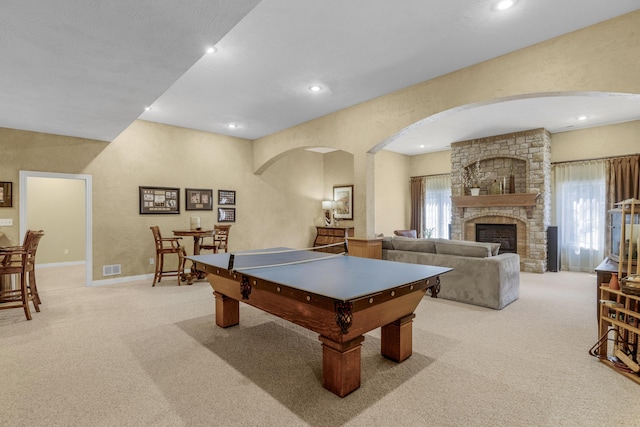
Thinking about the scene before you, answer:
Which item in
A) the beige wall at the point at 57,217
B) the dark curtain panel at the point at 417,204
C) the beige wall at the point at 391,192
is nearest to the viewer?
the beige wall at the point at 57,217

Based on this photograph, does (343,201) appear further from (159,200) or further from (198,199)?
(159,200)

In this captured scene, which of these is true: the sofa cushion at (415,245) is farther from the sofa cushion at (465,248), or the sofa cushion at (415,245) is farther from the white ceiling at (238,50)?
the white ceiling at (238,50)

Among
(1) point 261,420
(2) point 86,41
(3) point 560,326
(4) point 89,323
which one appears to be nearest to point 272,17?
(2) point 86,41

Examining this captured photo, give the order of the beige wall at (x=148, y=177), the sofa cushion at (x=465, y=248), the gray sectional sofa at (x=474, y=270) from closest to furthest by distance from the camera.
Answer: the gray sectional sofa at (x=474, y=270)
the sofa cushion at (x=465, y=248)
the beige wall at (x=148, y=177)

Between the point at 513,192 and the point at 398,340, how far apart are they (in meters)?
6.14

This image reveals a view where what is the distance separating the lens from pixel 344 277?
7.58 ft

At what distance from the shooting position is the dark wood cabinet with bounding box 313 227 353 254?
7863 mm

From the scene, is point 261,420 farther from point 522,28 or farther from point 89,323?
point 522,28

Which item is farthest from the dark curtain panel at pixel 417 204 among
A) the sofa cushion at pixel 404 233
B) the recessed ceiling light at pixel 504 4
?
the recessed ceiling light at pixel 504 4

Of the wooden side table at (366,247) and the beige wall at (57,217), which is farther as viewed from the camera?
the beige wall at (57,217)

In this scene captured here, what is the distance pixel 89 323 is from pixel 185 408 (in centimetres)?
240

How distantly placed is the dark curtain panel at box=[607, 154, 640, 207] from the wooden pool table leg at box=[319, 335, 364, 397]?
684cm

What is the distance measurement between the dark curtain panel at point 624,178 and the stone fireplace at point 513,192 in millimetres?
1017

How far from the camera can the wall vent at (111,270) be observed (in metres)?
5.47
